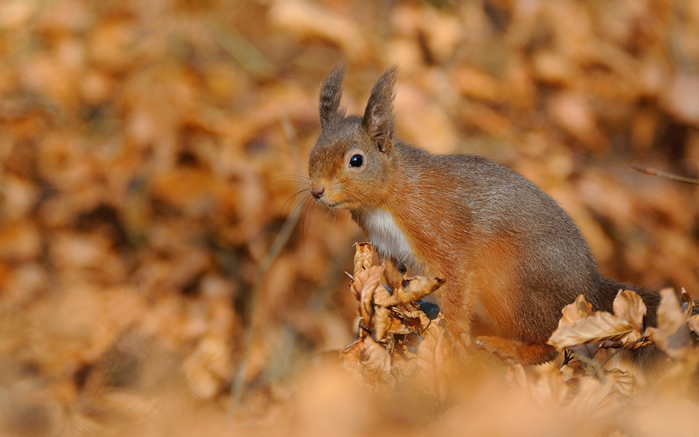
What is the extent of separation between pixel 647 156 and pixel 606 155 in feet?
0.95

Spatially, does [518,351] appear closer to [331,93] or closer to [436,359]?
[436,359]

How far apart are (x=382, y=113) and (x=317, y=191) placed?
13.0 inches

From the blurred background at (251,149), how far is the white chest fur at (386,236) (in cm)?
105

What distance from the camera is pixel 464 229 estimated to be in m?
1.97

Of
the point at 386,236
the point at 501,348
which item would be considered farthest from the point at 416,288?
the point at 386,236

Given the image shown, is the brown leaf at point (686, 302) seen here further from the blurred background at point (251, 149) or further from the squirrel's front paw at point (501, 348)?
the blurred background at point (251, 149)

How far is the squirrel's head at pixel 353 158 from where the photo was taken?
2.01 metres

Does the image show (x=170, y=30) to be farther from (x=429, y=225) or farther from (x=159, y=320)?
(x=429, y=225)

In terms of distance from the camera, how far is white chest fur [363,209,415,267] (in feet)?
6.82

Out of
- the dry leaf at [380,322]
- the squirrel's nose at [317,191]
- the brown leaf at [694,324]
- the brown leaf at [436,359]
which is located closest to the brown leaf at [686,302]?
the brown leaf at [694,324]

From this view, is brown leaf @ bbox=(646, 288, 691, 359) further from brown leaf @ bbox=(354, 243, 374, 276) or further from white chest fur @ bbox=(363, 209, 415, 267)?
white chest fur @ bbox=(363, 209, 415, 267)

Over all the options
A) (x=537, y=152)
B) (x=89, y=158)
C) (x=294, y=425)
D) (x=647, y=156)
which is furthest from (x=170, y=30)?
(x=294, y=425)

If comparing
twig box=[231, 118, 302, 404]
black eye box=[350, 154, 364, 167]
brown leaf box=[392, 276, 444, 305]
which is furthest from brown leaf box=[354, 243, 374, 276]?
twig box=[231, 118, 302, 404]

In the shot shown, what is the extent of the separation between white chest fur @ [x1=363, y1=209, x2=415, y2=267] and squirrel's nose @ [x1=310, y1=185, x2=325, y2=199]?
0.70 ft
